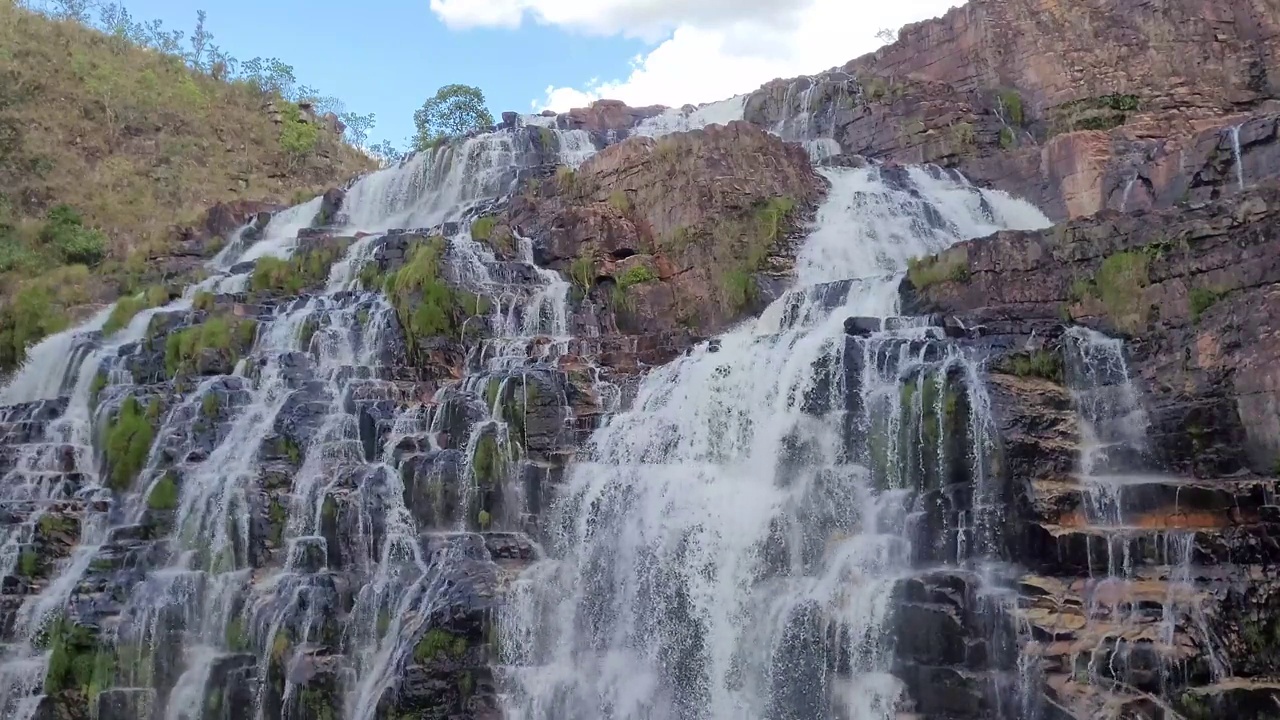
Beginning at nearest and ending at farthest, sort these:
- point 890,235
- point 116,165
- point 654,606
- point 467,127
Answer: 1. point 654,606
2. point 890,235
3. point 116,165
4. point 467,127

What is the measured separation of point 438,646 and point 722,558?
13.5 feet

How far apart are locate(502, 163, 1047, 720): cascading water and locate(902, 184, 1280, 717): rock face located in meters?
1.76

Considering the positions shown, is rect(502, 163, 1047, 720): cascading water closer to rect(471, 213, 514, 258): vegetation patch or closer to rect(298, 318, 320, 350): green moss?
rect(471, 213, 514, 258): vegetation patch

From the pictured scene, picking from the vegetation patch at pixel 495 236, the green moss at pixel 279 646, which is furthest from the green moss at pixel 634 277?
the green moss at pixel 279 646

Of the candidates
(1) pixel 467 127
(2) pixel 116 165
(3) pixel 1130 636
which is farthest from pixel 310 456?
(1) pixel 467 127

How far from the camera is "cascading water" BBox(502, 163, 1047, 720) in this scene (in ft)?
41.7

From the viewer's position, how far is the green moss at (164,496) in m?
17.3

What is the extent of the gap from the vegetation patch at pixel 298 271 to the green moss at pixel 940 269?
14.5 m

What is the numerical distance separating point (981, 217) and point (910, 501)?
12.8 meters

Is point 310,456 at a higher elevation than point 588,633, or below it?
higher

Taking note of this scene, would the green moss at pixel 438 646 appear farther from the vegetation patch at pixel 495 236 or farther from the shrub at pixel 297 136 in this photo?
the shrub at pixel 297 136

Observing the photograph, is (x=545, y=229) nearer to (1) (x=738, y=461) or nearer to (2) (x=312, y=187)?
(1) (x=738, y=461)

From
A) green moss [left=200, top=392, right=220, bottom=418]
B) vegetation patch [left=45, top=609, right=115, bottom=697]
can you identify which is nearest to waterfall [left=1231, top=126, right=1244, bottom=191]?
green moss [left=200, top=392, right=220, bottom=418]

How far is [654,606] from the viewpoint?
1439cm
